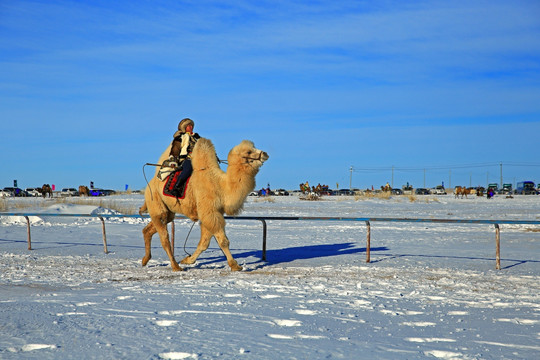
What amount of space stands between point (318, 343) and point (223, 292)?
2670mm

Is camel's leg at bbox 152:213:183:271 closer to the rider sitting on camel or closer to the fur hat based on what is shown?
the rider sitting on camel

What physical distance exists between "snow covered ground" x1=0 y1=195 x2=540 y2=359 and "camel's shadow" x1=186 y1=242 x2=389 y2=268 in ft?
0.13

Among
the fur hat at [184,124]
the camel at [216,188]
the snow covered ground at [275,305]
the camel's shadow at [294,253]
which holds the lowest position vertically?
the snow covered ground at [275,305]

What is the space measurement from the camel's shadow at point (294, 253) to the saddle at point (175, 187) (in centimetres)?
158

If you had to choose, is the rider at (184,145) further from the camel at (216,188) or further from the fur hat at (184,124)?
the camel at (216,188)

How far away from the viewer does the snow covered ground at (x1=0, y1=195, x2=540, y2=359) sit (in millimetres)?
4810

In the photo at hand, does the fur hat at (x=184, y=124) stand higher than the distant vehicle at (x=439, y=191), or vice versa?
the distant vehicle at (x=439, y=191)

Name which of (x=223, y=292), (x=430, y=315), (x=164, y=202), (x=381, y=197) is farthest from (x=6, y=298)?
(x=381, y=197)

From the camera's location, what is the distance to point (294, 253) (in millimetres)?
12906


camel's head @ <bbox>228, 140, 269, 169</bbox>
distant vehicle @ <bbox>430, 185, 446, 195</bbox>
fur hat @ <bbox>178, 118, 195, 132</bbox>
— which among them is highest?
distant vehicle @ <bbox>430, 185, 446, 195</bbox>

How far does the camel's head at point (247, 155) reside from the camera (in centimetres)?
934

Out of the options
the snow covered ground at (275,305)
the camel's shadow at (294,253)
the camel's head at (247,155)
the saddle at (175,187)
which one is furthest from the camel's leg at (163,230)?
the camel's head at (247,155)

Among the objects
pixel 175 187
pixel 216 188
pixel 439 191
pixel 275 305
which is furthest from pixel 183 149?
pixel 439 191

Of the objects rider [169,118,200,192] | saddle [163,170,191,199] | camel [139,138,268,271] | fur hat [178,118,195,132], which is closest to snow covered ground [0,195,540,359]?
camel [139,138,268,271]
